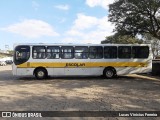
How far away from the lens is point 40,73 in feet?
77.6

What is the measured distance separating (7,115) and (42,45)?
48.1 feet

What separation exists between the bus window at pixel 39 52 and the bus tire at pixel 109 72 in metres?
4.85

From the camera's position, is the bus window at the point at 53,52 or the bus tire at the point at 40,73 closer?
the bus tire at the point at 40,73

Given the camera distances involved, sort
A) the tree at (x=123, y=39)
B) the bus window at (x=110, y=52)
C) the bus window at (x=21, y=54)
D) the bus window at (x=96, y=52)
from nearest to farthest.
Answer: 1. the bus window at (x=21, y=54)
2. the bus window at (x=96, y=52)
3. the bus window at (x=110, y=52)
4. the tree at (x=123, y=39)

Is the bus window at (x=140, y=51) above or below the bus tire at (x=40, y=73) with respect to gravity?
above

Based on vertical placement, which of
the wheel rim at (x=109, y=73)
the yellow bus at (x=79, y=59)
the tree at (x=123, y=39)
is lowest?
the wheel rim at (x=109, y=73)

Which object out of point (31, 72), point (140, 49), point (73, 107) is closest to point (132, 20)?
point (140, 49)

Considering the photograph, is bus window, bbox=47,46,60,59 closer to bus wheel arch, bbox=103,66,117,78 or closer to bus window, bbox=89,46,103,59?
bus window, bbox=89,46,103,59

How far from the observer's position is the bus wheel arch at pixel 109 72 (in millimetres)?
24297

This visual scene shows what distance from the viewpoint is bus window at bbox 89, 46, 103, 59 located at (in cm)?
2430

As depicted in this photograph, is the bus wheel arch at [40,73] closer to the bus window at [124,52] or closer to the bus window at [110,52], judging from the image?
the bus window at [110,52]

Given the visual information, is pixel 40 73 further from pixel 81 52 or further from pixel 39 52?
pixel 81 52

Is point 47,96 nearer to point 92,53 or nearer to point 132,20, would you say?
point 92,53

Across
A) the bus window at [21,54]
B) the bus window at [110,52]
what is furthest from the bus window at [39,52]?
the bus window at [110,52]
